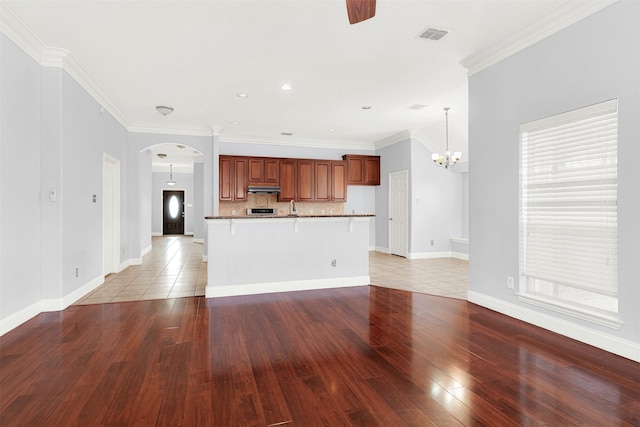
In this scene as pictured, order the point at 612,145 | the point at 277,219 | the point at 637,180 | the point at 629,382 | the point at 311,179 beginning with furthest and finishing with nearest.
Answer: the point at 311,179
the point at 277,219
the point at 612,145
the point at 637,180
the point at 629,382

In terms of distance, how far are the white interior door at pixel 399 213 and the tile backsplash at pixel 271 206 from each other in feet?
4.41

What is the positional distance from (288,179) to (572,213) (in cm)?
605

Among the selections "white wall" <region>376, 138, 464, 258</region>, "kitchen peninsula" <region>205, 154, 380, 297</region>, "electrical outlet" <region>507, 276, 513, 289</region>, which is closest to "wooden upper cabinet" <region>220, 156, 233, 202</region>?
"kitchen peninsula" <region>205, 154, 380, 297</region>

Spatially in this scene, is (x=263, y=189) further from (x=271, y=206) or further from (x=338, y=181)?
(x=338, y=181)

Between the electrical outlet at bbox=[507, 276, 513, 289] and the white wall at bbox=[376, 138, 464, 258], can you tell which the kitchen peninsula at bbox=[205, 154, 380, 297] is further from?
the white wall at bbox=[376, 138, 464, 258]

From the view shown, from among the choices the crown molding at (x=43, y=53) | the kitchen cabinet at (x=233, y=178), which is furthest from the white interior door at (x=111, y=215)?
the kitchen cabinet at (x=233, y=178)

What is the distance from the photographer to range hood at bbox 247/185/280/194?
7.89 meters

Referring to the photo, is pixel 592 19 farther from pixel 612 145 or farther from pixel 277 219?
pixel 277 219

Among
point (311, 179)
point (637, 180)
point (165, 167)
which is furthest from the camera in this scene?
point (165, 167)

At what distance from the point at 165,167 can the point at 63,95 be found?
1122 centimetres

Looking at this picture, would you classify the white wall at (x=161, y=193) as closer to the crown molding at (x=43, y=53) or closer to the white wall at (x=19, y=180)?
the crown molding at (x=43, y=53)

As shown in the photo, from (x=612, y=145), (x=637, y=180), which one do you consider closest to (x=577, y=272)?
(x=637, y=180)

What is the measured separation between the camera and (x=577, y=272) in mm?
2965

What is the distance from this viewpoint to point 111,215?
6051 millimetres
